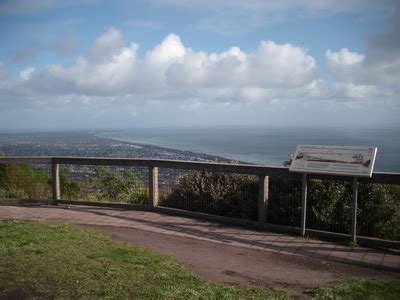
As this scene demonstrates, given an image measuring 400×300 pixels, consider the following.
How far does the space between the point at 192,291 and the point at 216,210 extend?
4.95 m

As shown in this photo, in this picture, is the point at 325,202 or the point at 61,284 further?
the point at 325,202

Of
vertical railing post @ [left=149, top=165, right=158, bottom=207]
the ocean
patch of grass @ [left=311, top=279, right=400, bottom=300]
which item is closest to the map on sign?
→ the ocean

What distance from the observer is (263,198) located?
28.9 ft

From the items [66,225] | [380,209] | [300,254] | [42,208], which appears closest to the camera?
[300,254]

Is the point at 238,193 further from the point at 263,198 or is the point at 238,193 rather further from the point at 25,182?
the point at 25,182

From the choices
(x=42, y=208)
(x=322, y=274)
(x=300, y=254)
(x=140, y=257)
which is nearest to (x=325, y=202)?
(x=300, y=254)

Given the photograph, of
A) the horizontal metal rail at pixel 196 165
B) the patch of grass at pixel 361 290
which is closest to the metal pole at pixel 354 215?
the horizontal metal rail at pixel 196 165

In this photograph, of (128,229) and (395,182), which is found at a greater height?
(395,182)

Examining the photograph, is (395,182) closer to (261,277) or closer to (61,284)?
(261,277)

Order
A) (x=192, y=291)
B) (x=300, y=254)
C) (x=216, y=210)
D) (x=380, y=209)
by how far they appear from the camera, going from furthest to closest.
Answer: (x=216, y=210) → (x=380, y=209) → (x=300, y=254) → (x=192, y=291)

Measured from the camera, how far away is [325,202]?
27.6ft

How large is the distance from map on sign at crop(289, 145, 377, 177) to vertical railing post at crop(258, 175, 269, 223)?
787 millimetres

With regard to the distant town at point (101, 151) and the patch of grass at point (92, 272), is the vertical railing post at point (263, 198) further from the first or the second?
the distant town at point (101, 151)

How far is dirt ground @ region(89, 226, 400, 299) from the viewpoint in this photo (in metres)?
5.79
